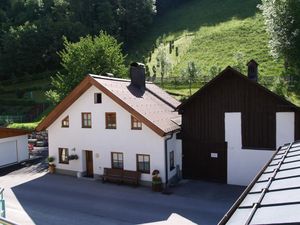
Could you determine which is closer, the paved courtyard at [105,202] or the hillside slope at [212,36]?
the paved courtyard at [105,202]

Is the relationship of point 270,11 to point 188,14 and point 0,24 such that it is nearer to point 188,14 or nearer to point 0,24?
point 188,14

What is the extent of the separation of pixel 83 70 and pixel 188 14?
53.5m

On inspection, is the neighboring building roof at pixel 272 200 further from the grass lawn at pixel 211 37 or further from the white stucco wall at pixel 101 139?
the grass lawn at pixel 211 37

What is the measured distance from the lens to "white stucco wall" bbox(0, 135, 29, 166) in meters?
23.7

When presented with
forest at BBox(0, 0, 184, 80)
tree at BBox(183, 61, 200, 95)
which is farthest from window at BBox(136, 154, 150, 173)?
forest at BBox(0, 0, 184, 80)

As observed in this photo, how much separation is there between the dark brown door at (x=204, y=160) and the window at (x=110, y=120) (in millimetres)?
3987

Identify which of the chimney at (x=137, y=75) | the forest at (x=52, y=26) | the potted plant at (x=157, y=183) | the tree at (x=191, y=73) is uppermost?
the forest at (x=52, y=26)

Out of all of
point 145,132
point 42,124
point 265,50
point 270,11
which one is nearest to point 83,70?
point 42,124

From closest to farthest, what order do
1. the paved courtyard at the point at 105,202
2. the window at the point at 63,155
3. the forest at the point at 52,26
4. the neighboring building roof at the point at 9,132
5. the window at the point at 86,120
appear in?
the paved courtyard at the point at 105,202
the window at the point at 86,120
the window at the point at 63,155
the neighboring building roof at the point at 9,132
the forest at the point at 52,26

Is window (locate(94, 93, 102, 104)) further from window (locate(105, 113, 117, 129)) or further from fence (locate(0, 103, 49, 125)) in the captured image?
fence (locate(0, 103, 49, 125))

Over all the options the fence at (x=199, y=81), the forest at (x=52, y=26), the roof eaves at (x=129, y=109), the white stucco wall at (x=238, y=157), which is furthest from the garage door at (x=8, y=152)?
the forest at (x=52, y=26)

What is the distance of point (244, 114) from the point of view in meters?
17.8

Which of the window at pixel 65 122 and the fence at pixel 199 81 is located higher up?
the fence at pixel 199 81

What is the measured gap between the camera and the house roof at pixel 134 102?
17.9 meters
